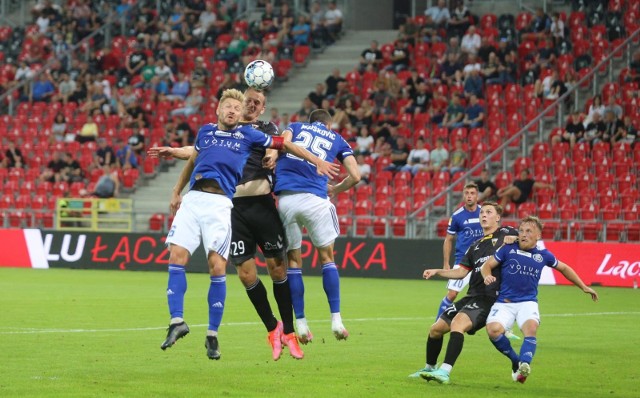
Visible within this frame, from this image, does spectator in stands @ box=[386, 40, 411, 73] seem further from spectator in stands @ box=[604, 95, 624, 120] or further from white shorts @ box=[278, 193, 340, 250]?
white shorts @ box=[278, 193, 340, 250]

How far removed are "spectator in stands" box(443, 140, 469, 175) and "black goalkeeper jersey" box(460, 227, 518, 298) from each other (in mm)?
16814

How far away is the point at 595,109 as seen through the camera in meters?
28.3

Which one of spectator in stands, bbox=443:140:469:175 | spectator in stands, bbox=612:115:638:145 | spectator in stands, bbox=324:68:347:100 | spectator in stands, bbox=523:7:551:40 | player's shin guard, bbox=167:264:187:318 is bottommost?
player's shin guard, bbox=167:264:187:318

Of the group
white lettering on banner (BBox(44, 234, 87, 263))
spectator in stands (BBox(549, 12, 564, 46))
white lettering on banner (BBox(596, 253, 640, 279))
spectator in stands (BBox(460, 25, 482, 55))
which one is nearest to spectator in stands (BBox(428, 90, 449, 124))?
spectator in stands (BBox(460, 25, 482, 55))

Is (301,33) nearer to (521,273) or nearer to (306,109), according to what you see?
(306,109)

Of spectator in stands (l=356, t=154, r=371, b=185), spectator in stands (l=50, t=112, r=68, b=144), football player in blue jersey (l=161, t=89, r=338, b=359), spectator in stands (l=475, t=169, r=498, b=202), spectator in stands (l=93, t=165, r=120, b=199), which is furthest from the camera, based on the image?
spectator in stands (l=50, t=112, r=68, b=144)

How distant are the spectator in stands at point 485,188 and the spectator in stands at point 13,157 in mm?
14767

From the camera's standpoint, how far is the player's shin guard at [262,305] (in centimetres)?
1227

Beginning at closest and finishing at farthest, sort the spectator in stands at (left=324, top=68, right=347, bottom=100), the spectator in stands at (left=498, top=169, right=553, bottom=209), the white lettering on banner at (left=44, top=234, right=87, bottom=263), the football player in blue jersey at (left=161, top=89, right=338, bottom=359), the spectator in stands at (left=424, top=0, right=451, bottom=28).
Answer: the football player in blue jersey at (left=161, top=89, right=338, bottom=359) → the spectator in stands at (left=498, top=169, right=553, bottom=209) → the white lettering on banner at (left=44, top=234, right=87, bottom=263) → the spectator in stands at (left=324, top=68, right=347, bottom=100) → the spectator in stands at (left=424, top=0, right=451, bottom=28)

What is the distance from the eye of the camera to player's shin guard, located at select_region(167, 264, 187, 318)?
10992 mm

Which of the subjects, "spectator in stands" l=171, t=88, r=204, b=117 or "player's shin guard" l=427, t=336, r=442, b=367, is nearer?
"player's shin guard" l=427, t=336, r=442, b=367

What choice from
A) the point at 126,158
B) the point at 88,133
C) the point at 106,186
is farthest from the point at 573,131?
the point at 88,133

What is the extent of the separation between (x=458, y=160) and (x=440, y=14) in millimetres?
7233

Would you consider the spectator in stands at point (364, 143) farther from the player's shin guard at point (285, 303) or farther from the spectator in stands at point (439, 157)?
the player's shin guard at point (285, 303)
